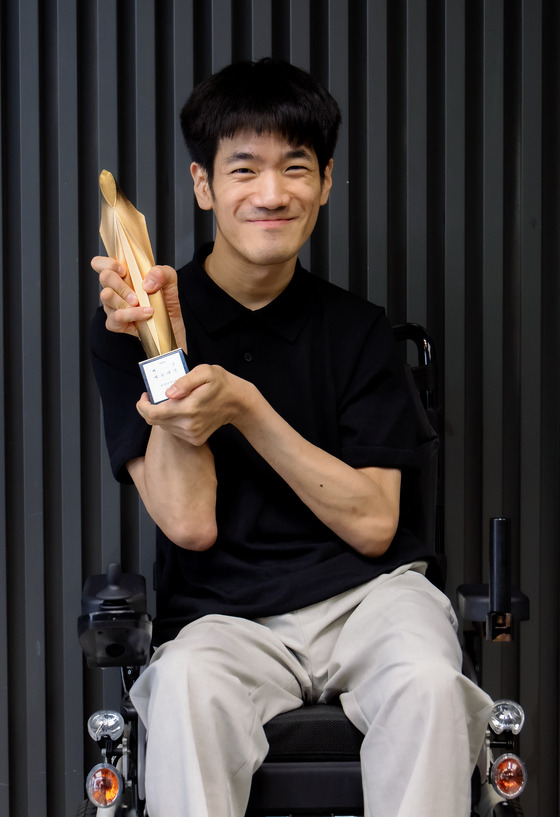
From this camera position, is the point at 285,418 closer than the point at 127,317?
No

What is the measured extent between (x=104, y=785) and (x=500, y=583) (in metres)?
0.71

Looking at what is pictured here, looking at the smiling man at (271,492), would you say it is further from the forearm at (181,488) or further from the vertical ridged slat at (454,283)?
the vertical ridged slat at (454,283)

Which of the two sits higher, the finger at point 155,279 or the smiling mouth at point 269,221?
the smiling mouth at point 269,221

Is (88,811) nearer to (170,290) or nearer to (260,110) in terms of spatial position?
(170,290)

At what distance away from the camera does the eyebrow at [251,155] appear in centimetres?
164

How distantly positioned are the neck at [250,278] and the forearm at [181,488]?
37 centimetres

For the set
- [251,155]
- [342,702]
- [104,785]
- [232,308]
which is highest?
[251,155]

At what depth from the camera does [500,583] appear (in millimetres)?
1413

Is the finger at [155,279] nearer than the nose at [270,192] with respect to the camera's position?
Yes

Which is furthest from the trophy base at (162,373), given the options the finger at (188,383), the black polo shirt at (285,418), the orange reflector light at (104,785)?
the orange reflector light at (104,785)

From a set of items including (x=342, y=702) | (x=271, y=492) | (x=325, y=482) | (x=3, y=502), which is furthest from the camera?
(x=3, y=502)

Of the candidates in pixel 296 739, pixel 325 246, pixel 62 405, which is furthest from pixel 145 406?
pixel 325 246

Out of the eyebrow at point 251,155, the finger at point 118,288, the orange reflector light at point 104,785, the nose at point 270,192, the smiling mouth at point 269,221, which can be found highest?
the eyebrow at point 251,155

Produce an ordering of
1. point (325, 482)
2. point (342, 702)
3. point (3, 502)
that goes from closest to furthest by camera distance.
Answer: point (342, 702) → point (325, 482) → point (3, 502)
